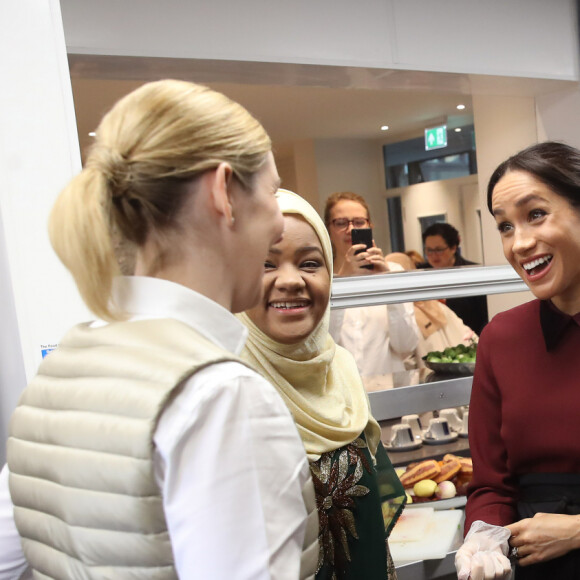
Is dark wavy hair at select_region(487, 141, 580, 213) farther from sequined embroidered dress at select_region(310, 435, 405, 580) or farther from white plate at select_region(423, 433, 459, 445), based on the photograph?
white plate at select_region(423, 433, 459, 445)

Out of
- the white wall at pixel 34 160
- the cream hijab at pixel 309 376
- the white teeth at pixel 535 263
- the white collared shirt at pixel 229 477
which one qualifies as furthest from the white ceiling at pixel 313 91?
the white collared shirt at pixel 229 477

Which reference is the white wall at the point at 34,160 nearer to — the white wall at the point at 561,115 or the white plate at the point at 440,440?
the white plate at the point at 440,440

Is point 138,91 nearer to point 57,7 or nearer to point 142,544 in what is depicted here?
point 142,544

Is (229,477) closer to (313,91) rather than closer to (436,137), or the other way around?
(313,91)

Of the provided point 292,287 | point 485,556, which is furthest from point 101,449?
point 485,556

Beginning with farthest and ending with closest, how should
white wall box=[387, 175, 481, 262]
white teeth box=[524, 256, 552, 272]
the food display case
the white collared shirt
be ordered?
white wall box=[387, 175, 481, 262], the food display case, white teeth box=[524, 256, 552, 272], the white collared shirt

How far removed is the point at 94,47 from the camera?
7.30 ft

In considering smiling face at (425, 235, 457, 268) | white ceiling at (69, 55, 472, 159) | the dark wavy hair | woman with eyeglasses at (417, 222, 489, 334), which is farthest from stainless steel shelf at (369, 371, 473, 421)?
Result: smiling face at (425, 235, 457, 268)

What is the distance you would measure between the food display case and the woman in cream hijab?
16.1 inches

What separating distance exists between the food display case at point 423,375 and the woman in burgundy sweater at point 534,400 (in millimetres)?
326

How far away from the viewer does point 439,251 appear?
4.06m

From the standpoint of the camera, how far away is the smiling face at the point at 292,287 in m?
1.18

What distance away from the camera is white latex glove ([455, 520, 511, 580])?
1.13 metres

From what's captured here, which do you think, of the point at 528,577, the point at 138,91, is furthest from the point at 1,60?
the point at 528,577
